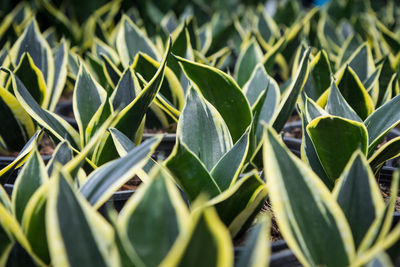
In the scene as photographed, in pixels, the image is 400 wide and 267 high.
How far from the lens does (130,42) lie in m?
1.35

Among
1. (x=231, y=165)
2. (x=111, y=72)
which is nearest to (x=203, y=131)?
(x=231, y=165)

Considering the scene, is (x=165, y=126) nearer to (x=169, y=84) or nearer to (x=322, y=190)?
(x=169, y=84)

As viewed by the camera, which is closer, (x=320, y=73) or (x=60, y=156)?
(x=60, y=156)

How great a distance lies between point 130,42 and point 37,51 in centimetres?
23

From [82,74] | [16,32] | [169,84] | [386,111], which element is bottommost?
[386,111]

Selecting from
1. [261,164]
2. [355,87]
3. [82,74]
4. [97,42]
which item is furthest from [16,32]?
[355,87]

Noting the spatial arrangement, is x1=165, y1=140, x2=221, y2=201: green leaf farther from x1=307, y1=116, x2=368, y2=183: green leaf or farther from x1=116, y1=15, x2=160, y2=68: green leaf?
x1=116, y1=15, x2=160, y2=68: green leaf

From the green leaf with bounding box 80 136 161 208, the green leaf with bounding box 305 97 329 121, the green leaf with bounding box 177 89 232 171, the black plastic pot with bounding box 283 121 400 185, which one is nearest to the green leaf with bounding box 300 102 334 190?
the green leaf with bounding box 305 97 329 121

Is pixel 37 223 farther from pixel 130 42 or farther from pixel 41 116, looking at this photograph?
pixel 130 42

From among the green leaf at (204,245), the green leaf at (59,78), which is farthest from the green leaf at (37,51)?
the green leaf at (204,245)

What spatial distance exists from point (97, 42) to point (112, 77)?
0.32 m

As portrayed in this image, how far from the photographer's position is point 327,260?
0.57 metres

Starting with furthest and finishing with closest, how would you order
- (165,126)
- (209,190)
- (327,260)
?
(165,126) → (209,190) → (327,260)

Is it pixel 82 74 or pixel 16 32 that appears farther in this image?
pixel 16 32
